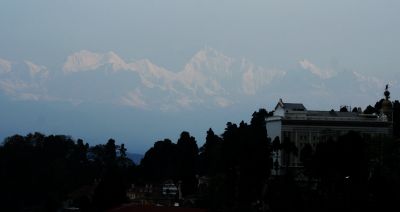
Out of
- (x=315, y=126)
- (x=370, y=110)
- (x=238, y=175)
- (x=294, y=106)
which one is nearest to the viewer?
(x=238, y=175)

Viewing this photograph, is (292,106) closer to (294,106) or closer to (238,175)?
(294,106)

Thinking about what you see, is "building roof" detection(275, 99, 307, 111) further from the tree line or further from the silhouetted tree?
the silhouetted tree

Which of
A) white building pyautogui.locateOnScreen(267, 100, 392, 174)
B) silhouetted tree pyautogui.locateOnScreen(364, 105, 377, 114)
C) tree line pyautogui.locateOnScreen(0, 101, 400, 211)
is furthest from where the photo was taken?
silhouetted tree pyautogui.locateOnScreen(364, 105, 377, 114)

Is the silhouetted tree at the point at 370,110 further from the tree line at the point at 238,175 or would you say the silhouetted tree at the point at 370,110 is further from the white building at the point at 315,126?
the white building at the point at 315,126

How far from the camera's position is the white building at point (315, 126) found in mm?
83312

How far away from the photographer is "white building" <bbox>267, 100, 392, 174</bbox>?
83312mm

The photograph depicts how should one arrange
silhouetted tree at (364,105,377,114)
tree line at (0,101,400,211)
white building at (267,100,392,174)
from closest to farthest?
tree line at (0,101,400,211)
white building at (267,100,392,174)
silhouetted tree at (364,105,377,114)

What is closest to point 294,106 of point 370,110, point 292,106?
point 292,106

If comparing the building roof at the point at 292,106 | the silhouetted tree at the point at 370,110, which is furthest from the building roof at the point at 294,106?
the silhouetted tree at the point at 370,110

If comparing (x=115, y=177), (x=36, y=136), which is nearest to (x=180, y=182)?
(x=115, y=177)

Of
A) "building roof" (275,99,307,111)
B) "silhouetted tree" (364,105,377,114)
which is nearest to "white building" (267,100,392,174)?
"building roof" (275,99,307,111)

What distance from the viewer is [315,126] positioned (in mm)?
84000

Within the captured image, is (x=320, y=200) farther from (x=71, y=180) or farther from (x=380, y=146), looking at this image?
(x=71, y=180)

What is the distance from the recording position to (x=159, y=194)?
9356 centimetres
